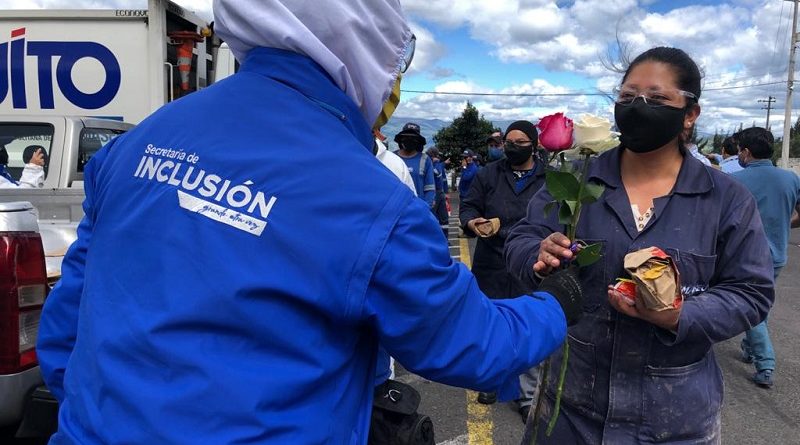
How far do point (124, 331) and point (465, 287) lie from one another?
0.61 metres

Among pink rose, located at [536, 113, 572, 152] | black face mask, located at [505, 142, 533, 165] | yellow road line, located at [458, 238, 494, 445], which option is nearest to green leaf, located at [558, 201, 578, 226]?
pink rose, located at [536, 113, 572, 152]

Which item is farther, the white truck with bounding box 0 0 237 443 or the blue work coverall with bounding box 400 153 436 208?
the blue work coverall with bounding box 400 153 436 208

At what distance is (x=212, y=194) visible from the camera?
3.42ft

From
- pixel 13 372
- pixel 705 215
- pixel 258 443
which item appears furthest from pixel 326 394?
pixel 13 372

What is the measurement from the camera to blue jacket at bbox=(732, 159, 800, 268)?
4801 millimetres

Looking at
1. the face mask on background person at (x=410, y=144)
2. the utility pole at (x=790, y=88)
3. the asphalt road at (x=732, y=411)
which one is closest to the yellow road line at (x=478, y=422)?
the asphalt road at (x=732, y=411)

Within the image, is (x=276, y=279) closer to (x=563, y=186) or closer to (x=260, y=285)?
(x=260, y=285)

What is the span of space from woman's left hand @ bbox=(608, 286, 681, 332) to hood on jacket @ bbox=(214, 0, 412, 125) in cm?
88

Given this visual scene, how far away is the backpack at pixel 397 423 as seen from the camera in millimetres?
1444

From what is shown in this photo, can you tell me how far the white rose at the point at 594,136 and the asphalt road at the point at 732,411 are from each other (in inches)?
98.5

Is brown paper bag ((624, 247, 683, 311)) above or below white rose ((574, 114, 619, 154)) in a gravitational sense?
below

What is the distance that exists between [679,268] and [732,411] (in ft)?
10.2

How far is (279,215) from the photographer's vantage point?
101 cm

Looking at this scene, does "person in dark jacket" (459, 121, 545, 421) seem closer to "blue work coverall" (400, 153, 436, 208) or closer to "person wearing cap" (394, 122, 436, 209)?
"blue work coverall" (400, 153, 436, 208)
